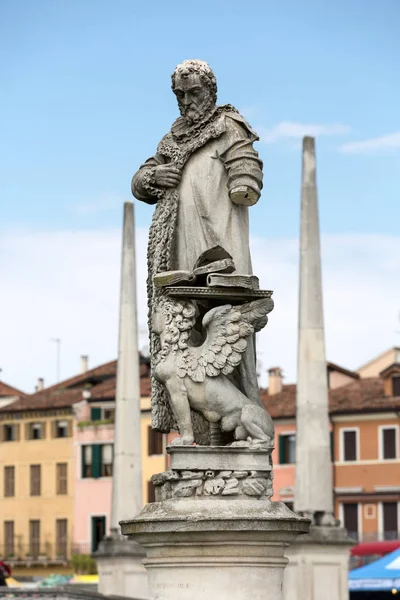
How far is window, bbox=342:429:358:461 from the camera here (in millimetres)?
98250

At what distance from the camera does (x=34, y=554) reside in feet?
384

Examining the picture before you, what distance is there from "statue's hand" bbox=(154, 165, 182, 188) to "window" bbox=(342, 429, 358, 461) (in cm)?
8514

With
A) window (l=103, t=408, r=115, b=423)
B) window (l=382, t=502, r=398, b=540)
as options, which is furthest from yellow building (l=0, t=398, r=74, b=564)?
window (l=382, t=502, r=398, b=540)

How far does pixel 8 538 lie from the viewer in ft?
396

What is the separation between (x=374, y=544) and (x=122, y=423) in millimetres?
36979

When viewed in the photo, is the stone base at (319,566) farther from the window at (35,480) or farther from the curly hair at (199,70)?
the window at (35,480)

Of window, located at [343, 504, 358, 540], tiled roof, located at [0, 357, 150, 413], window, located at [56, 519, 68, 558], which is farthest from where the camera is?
tiled roof, located at [0, 357, 150, 413]

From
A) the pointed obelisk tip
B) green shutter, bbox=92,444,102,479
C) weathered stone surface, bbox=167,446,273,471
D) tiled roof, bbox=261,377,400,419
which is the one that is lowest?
weathered stone surface, bbox=167,446,273,471

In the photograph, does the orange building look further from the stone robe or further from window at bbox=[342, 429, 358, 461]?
the stone robe

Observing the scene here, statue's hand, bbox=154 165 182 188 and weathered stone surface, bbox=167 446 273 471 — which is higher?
statue's hand, bbox=154 165 182 188

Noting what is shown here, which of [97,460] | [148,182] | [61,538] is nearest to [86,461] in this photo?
[97,460]

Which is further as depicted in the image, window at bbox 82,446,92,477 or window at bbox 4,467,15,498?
window at bbox 4,467,15,498

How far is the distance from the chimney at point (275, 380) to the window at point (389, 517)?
13.2m

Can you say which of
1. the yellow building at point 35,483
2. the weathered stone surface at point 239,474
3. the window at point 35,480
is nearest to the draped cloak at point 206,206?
the weathered stone surface at point 239,474
